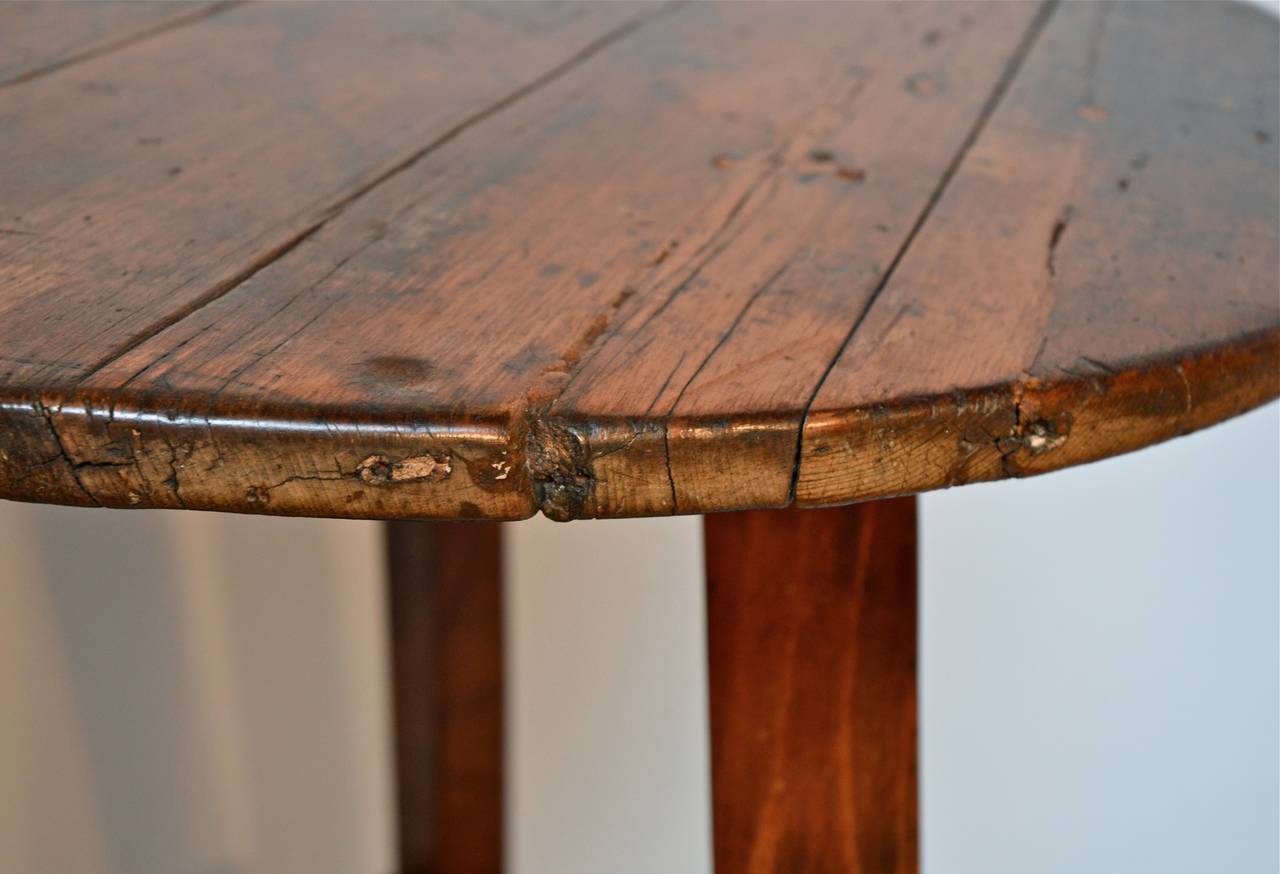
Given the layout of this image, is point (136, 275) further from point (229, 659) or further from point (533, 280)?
point (229, 659)

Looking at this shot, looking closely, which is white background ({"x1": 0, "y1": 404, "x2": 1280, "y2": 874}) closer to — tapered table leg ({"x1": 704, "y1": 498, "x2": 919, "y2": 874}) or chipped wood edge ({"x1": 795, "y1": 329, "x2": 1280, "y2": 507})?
tapered table leg ({"x1": 704, "y1": 498, "x2": 919, "y2": 874})

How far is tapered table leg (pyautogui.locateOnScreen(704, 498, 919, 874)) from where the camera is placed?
0.65 meters

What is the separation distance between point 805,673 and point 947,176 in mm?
231

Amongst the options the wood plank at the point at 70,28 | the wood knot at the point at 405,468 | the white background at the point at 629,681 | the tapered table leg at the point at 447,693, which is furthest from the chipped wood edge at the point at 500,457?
the white background at the point at 629,681

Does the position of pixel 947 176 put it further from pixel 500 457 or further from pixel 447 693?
pixel 447 693

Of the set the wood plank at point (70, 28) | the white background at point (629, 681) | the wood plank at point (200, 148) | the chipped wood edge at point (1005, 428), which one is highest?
the wood plank at point (70, 28)

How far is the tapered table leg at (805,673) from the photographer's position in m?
0.65

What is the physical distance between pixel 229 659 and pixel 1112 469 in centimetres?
82

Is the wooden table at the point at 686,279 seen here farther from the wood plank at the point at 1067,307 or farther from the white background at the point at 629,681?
the white background at the point at 629,681

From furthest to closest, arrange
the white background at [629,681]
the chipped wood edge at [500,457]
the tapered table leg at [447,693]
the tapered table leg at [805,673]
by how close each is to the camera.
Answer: the white background at [629,681]
the tapered table leg at [447,693]
the tapered table leg at [805,673]
the chipped wood edge at [500,457]

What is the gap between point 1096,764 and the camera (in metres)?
1.26

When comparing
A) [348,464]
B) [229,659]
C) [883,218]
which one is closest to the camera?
[348,464]

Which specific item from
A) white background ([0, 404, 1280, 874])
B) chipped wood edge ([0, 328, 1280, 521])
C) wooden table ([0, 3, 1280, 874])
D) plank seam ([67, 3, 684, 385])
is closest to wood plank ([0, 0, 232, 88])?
wooden table ([0, 3, 1280, 874])

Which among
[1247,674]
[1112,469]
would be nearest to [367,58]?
[1112,469]
